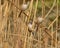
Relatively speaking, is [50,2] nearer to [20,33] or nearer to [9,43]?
→ [9,43]

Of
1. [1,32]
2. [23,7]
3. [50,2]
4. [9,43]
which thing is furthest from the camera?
[50,2]

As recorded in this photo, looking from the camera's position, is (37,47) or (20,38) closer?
(20,38)

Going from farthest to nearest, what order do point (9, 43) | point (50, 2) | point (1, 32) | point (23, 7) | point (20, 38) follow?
point (50, 2)
point (9, 43)
point (1, 32)
point (20, 38)
point (23, 7)

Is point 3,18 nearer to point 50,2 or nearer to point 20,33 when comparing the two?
point 20,33

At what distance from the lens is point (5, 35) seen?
175 centimetres

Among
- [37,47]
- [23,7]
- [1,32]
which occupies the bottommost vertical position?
[37,47]

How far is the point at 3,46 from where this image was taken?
174cm

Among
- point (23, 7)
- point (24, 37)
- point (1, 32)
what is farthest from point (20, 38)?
point (23, 7)

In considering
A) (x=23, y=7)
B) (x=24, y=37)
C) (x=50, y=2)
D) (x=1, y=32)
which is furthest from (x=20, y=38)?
(x=50, y=2)

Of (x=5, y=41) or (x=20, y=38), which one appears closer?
(x=20, y=38)

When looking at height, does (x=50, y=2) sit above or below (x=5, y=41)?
above

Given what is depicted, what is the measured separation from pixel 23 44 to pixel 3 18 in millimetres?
286

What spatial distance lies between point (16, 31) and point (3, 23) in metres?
0.22

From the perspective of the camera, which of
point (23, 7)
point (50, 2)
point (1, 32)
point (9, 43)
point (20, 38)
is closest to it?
point (23, 7)
